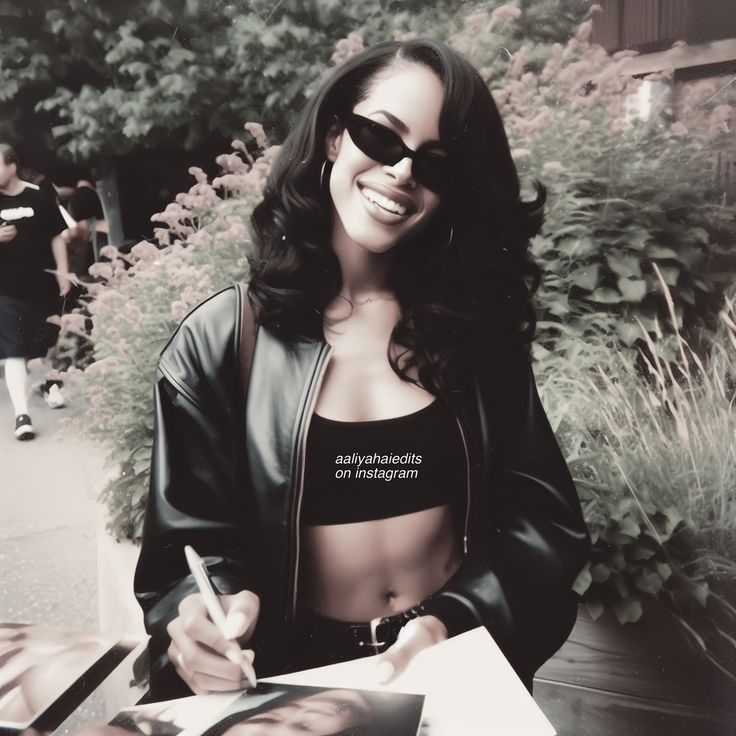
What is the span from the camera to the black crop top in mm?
1129

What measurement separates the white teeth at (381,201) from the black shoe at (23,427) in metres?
0.80

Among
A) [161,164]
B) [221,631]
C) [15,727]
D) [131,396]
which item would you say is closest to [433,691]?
[221,631]

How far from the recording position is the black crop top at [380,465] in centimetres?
113

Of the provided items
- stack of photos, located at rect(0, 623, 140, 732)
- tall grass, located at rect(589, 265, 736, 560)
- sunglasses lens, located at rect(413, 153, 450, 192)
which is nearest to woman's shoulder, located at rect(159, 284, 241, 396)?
sunglasses lens, located at rect(413, 153, 450, 192)

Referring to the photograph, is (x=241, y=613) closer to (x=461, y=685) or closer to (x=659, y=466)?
(x=461, y=685)

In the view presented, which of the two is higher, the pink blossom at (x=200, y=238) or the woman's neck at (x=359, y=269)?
the pink blossom at (x=200, y=238)

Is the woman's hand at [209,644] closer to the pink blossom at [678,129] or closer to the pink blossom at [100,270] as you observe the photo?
the pink blossom at [100,270]

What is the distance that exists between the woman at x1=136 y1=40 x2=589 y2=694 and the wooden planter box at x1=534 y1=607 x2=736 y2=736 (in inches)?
15.2

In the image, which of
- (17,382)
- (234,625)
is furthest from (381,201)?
(17,382)

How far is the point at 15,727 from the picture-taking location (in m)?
1.05

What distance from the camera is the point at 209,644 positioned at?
1042 mm

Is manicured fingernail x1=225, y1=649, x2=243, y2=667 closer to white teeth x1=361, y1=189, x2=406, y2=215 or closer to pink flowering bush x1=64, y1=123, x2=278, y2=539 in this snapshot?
pink flowering bush x1=64, y1=123, x2=278, y2=539

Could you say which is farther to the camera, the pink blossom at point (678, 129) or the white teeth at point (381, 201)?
the pink blossom at point (678, 129)

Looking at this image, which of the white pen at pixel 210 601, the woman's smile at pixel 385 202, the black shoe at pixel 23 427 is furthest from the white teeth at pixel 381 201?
the black shoe at pixel 23 427
